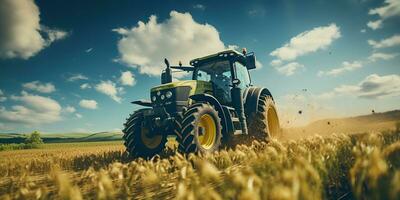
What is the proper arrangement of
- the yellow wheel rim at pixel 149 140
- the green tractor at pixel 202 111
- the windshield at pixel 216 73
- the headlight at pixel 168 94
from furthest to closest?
the windshield at pixel 216 73
the yellow wheel rim at pixel 149 140
the headlight at pixel 168 94
the green tractor at pixel 202 111

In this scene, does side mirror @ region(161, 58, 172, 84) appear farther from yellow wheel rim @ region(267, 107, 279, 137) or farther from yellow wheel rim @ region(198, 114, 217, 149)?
yellow wheel rim @ region(267, 107, 279, 137)

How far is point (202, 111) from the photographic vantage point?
616cm

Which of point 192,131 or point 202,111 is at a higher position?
point 202,111

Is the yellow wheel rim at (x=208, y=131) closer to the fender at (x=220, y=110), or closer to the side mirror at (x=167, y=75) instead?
the fender at (x=220, y=110)

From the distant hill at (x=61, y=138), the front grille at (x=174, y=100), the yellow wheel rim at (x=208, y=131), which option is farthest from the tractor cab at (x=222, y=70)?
the distant hill at (x=61, y=138)

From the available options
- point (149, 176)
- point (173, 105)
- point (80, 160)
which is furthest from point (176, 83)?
point (149, 176)

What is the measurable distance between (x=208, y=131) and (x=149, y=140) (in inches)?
66.6

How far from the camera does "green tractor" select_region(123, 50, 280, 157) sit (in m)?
6.29

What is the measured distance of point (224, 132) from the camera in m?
7.13

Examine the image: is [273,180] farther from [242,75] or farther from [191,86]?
[242,75]

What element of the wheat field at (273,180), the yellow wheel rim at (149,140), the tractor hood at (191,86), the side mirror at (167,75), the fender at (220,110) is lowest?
the wheat field at (273,180)

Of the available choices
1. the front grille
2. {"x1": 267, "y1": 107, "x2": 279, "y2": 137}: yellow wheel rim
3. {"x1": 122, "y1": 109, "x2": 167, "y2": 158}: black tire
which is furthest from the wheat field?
{"x1": 267, "y1": 107, "x2": 279, "y2": 137}: yellow wheel rim

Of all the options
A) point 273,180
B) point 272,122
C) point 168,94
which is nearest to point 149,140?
point 168,94

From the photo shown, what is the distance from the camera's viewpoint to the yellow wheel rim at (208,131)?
21.7 feet
